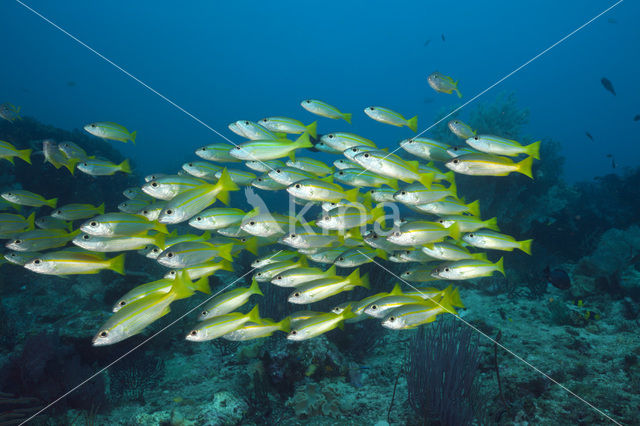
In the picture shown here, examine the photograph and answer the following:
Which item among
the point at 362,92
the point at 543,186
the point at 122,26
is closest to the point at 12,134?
the point at 543,186

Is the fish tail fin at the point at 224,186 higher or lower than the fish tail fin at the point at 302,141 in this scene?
lower

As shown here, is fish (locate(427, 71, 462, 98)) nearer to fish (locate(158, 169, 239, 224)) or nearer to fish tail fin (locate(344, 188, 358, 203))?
fish tail fin (locate(344, 188, 358, 203))

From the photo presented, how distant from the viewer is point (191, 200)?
11.0 ft

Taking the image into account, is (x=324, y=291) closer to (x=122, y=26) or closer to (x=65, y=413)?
(x=65, y=413)

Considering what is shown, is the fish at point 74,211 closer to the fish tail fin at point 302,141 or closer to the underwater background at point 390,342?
the underwater background at point 390,342

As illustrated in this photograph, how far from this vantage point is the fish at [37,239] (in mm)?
3918

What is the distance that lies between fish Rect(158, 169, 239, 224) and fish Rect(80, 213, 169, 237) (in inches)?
11.1

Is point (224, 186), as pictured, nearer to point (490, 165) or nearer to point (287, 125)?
point (287, 125)

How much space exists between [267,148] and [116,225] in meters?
2.13

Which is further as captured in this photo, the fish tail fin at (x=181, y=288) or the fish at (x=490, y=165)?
the fish at (x=490, y=165)

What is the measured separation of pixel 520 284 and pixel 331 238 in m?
6.65

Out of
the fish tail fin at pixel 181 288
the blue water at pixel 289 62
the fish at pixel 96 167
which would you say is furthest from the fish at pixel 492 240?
the blue water at pixel 289 62

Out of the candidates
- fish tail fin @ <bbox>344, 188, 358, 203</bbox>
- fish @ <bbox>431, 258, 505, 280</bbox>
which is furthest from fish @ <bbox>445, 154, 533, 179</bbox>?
fish tail fin @ <bbox>344, 188, 358, 203</bbox>

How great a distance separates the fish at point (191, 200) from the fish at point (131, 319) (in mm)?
924
